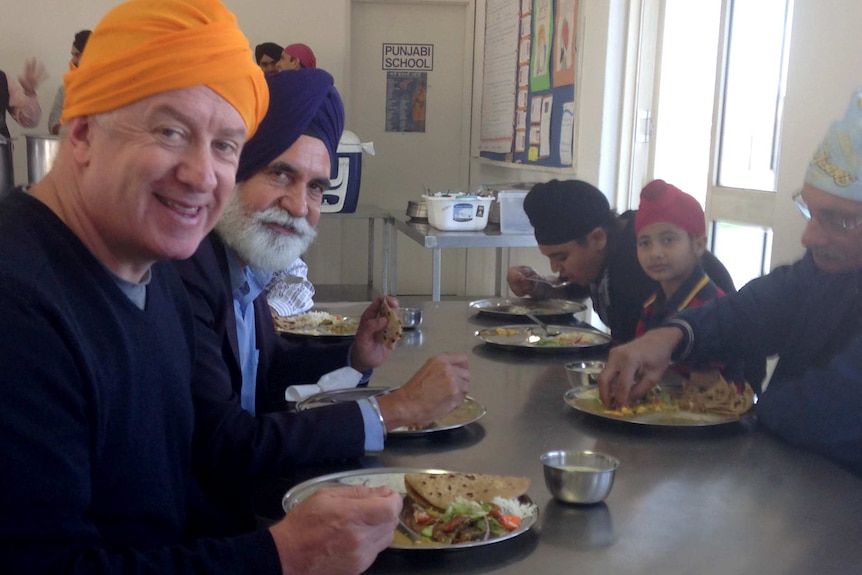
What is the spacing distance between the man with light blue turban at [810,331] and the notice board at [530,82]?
261 cm

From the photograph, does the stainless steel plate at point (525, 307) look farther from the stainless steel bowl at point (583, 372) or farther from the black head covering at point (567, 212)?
the stainless steel bowl at point (583, 372)

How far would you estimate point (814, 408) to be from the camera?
4.78ft

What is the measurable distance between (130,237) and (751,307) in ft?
3.89

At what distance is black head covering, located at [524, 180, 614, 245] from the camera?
270cm

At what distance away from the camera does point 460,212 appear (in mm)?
4203

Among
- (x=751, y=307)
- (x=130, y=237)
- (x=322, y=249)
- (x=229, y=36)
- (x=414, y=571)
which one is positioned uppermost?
(x=229, y=36)

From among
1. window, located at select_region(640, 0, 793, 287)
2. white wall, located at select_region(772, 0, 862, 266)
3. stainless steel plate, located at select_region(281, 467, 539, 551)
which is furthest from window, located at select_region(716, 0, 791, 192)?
stainless steel plate, located at select_region(281, 467, 539, 551)

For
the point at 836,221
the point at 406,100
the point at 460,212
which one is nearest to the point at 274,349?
the point at 836,221

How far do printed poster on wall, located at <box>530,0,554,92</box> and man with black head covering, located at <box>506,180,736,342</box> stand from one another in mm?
1969

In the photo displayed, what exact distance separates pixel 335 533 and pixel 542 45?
408cm

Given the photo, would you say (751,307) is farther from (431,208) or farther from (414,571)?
(431,208)

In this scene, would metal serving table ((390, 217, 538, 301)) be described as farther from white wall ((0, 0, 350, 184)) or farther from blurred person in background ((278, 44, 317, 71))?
white wall ((0, 0, 350, 184))

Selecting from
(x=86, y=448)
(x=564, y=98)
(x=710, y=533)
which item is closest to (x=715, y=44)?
(x=564, y=98)

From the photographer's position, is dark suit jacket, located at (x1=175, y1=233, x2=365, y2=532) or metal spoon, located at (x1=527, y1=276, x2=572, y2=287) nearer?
dark suit jacket, located at (x1=175, y1=233, x2=365, y2=532)
